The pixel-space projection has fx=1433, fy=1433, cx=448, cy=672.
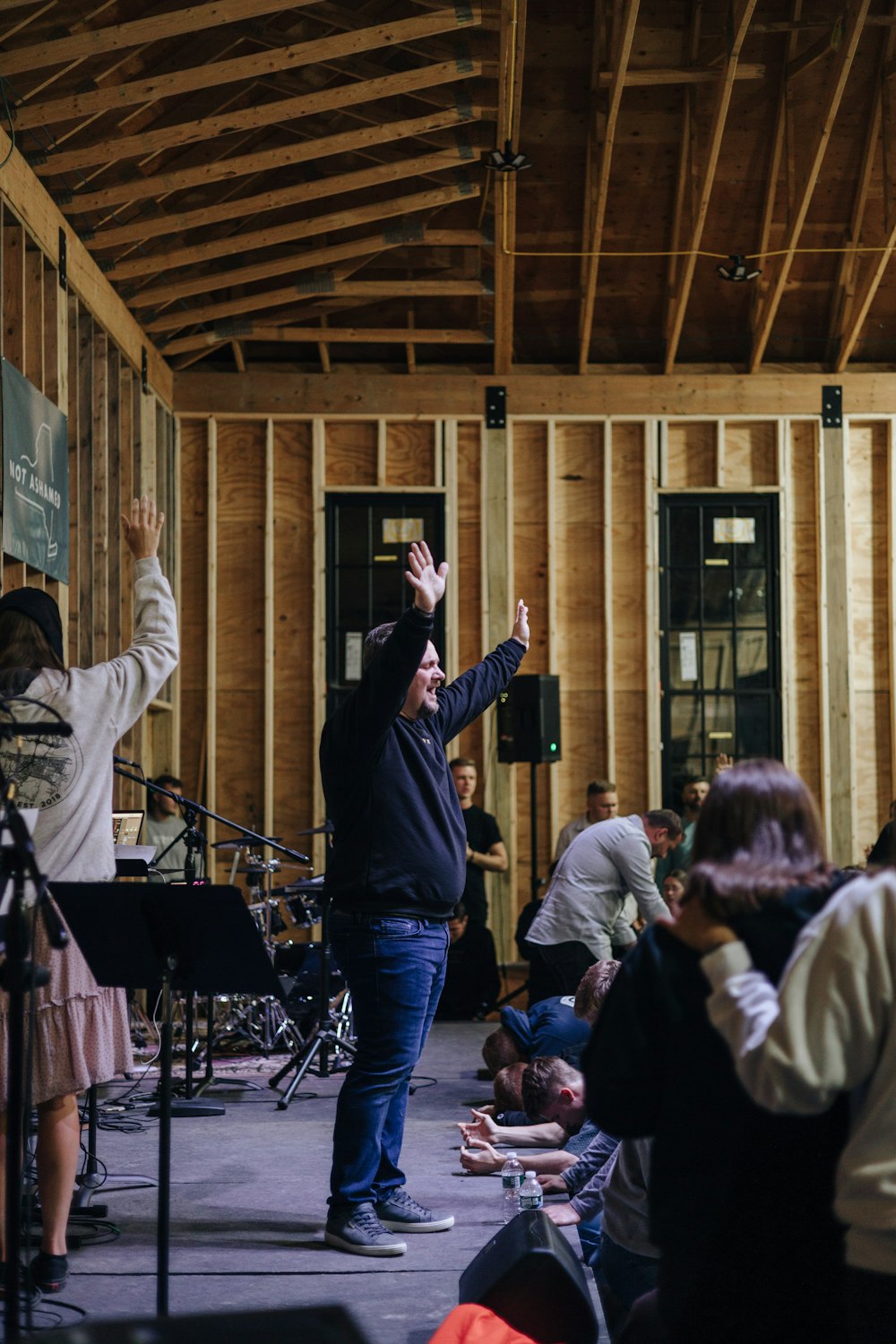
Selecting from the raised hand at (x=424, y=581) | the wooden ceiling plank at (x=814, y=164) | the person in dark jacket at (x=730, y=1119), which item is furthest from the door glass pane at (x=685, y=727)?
the person in dark jacket at (x=730, y=1119)

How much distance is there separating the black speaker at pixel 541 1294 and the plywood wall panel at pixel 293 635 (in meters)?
7.37

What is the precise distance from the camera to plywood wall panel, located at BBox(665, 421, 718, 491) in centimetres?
1074

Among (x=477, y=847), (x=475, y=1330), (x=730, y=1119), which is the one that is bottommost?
(x=475, y=1330)

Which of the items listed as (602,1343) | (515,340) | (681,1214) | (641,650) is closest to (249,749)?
(641,650)

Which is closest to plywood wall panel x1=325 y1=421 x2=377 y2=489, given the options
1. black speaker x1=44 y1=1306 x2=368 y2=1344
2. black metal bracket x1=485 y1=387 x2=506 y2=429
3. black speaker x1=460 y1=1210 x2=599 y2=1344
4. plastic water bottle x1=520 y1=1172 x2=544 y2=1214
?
black metal bracket x1=485 y1=387 x2=506 y2=429

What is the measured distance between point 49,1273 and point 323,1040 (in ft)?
11.3

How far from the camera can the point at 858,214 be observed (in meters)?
9.99

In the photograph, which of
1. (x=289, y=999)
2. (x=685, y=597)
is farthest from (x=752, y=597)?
(x=289, y=999)

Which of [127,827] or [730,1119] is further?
[127,827]

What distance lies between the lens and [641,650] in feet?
34.6

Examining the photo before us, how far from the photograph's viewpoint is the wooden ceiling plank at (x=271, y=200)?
833 cm

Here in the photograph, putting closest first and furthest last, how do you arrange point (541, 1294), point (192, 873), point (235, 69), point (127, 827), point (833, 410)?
point (541, 1294) < point (127, 827) < point (192, 873) < point (235, 69) < point (833, 410)

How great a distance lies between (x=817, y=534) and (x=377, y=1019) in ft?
24.8

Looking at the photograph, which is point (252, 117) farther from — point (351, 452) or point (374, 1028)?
point (374, 1028)
